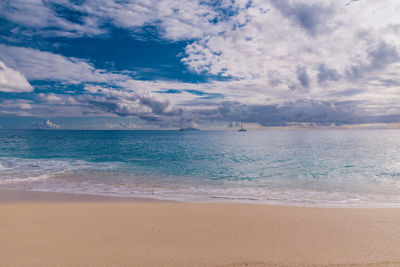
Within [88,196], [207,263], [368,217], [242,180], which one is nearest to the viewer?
[207,263]

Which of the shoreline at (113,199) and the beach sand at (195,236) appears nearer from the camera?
the beach sand at (195,236)

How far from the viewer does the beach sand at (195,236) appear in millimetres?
4109

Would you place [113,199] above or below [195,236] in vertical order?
below

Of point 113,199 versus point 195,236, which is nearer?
point 195,236

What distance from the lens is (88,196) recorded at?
32.7ft

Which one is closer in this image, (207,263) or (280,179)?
(207,263)

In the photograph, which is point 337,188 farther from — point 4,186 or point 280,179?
point 4,186

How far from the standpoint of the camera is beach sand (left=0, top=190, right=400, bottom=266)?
4.11m

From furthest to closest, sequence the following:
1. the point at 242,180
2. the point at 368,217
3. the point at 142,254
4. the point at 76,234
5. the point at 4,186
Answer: the point at 242,180 → the point at 4,186 → the point at 368,217 → the point at 76,234 → the point at 142,254

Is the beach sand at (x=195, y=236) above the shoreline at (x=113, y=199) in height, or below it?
above

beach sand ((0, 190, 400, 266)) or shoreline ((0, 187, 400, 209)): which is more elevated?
beach sand ((0, 190, 400, 266))

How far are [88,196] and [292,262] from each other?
9.34 meters

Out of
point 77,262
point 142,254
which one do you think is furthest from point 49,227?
point 142,254

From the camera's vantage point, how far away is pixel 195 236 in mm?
5137
